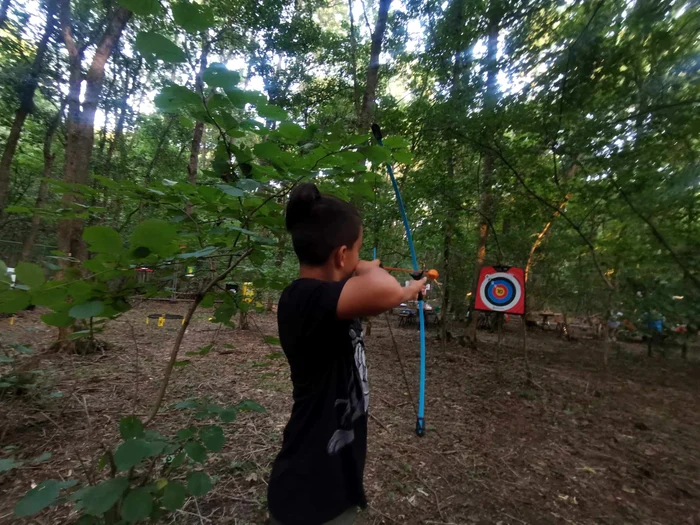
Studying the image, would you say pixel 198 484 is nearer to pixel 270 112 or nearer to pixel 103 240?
pixel 103 240

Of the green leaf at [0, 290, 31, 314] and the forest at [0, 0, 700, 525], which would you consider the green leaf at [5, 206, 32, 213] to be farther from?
the green leaf at [0, 290, 31, 314]

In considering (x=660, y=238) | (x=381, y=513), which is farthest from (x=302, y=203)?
(x=660, y=238)

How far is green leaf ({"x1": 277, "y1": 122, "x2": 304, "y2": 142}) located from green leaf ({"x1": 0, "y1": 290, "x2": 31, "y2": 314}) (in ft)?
2.62

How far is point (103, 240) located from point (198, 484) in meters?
0.83

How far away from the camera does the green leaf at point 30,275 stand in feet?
2.70

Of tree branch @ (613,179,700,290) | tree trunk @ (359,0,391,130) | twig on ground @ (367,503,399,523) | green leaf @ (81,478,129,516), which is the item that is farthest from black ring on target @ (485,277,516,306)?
green leaf @ (81,478,129,516)

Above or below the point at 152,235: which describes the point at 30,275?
below

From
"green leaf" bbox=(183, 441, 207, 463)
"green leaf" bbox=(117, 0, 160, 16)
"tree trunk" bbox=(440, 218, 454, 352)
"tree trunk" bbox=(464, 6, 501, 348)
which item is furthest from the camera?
"tree trunk" bbox=(440, 218, 454, 352)

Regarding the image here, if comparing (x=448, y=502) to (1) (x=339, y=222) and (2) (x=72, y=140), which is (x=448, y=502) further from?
(2) (x=72, y=140)

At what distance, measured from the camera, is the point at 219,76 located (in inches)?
→ 34.4

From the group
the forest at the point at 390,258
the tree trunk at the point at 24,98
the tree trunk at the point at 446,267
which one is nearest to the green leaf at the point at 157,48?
the forest at the point at 390,258

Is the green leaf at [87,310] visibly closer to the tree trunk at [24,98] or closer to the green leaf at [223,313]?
the green leaf at [223,313]

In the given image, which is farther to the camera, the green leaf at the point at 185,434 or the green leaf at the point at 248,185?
the green leaf at the point at 185,434

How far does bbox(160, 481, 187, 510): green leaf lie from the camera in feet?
3.36
